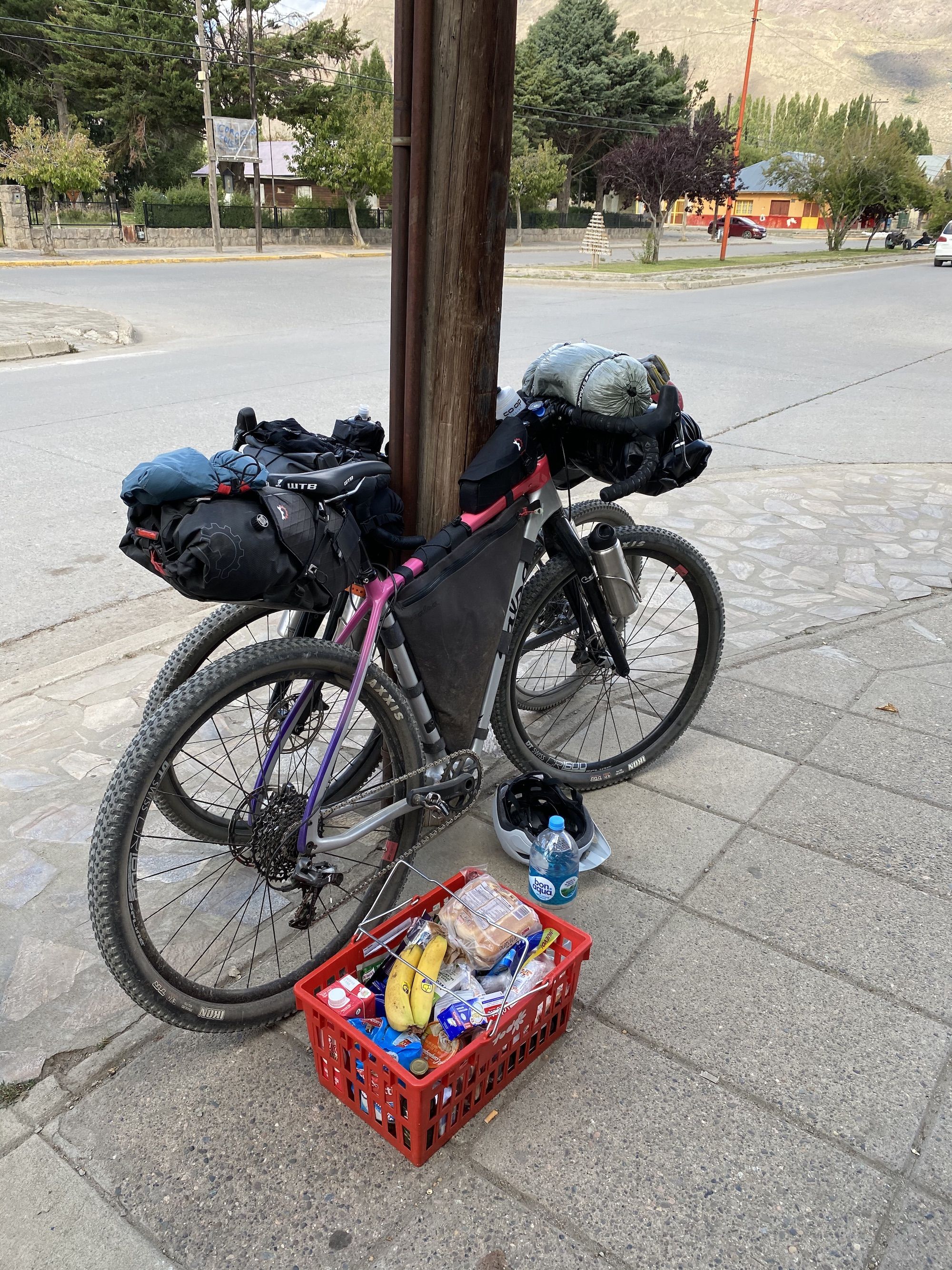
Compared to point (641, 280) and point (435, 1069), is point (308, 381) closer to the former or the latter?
point (435, 1069)

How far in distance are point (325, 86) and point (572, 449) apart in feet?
161

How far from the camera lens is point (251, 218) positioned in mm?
38969

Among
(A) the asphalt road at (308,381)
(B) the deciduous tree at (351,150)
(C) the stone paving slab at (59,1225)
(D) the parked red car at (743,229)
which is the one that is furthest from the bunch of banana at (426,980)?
(D) the parked red car at (743,229)

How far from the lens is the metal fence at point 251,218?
3603 centimetres

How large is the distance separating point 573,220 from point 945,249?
22927mm

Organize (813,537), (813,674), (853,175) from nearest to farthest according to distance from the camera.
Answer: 1. (813,674)
2. (813,537)
3. (853,175)

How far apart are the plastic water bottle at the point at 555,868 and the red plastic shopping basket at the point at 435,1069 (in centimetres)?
32

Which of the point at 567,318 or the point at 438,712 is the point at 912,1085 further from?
the point at 567,318

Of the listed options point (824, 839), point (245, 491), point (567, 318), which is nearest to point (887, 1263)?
point (824, 839)

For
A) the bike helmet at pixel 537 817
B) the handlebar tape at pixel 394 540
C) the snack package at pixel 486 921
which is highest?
the handlebar tape at pixel 394 540

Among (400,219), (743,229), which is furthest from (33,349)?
(743,229)

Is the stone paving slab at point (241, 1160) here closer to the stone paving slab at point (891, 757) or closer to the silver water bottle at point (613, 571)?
the silver water bottle at point (613, 571)

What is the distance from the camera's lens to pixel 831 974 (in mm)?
2479

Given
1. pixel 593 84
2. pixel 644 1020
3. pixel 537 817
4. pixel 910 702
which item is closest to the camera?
pixel 644 1020
